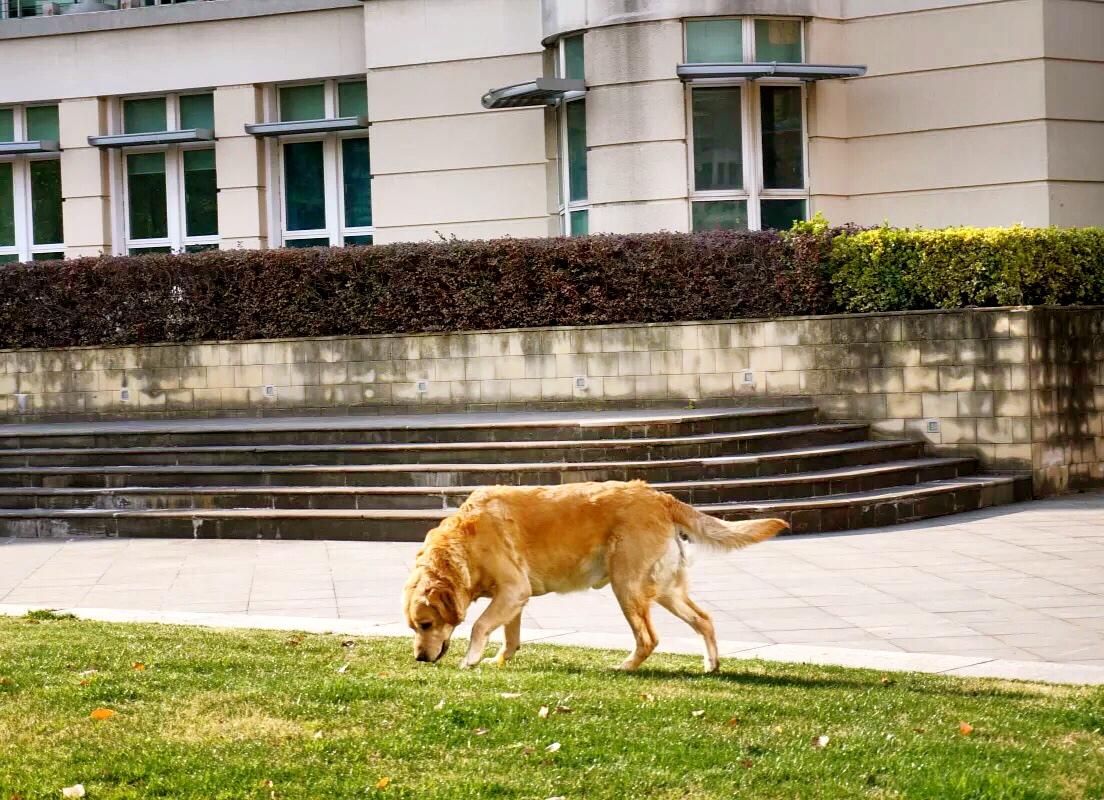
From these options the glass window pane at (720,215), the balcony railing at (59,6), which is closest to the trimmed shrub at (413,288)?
the glass window pane at (720,215)

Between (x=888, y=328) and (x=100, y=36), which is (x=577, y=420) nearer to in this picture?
(x=888, y=328)

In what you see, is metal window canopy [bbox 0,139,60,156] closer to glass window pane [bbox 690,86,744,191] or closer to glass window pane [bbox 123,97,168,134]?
glass window pane [bbox 123,97,168,134]

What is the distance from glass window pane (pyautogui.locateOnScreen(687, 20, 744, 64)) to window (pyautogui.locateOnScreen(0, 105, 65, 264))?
1179cm

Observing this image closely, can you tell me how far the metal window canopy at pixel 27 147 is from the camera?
2506 centimetres

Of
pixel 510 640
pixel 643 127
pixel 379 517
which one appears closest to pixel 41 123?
pixel 643 127

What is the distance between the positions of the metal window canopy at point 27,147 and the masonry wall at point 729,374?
261 inches

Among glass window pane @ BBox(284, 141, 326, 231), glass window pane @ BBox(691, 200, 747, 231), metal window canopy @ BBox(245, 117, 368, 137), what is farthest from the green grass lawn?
glass window pane @ BBox(284, 141, 326, 231)

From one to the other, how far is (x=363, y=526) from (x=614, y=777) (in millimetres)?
9238

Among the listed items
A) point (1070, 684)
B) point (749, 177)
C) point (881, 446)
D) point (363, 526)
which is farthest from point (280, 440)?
point (1070, 684)

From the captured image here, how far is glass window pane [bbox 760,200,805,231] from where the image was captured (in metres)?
21.0

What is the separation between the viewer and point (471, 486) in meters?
15.1

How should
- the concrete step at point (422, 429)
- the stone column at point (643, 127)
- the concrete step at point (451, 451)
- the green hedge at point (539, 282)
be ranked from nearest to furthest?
the concrete step at point (451, 451) < the concrete step at point (422, 429) < the green hedge at point (539, 282) < the stone column at point (643, 127)

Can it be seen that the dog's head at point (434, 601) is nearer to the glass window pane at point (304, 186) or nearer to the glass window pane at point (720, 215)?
the glass window pane at point (720, 215)

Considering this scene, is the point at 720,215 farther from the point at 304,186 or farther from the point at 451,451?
the point at 304,186
